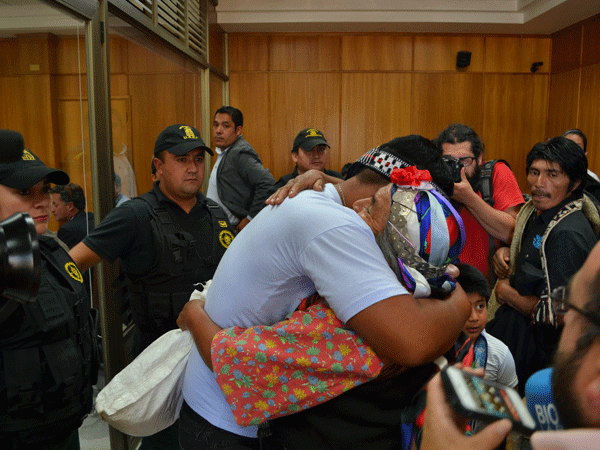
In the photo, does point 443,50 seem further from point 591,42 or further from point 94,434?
point 94,434

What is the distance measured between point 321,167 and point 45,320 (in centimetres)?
316

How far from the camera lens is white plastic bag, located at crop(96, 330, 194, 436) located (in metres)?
1.13

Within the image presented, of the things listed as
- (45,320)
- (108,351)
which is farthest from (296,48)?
(45,320)

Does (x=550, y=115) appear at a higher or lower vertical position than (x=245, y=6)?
lower

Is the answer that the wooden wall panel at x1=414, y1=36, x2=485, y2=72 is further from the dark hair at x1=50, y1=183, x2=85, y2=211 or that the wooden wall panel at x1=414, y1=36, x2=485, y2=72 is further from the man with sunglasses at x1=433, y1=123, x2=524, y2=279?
the dark hair at x1=50, y1=183, x2=85, y2=211

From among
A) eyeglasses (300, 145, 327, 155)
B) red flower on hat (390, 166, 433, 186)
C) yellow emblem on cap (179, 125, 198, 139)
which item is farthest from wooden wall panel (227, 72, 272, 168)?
red flower on hat (390, 166, 433, 186)

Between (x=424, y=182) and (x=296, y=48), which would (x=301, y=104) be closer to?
(x=296, y=48)

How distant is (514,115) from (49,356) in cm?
649

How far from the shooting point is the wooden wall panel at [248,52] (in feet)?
19.9

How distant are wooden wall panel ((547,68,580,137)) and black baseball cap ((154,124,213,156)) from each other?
542 cm

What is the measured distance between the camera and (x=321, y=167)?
13.9 ft

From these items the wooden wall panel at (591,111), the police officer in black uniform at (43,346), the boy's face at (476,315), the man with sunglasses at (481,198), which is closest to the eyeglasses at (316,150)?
the man with sunglasses at (481,198)

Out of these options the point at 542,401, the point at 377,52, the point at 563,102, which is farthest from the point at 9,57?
the point at 563,102

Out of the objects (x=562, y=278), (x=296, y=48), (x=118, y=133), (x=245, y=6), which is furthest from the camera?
(x=296, y=48)
